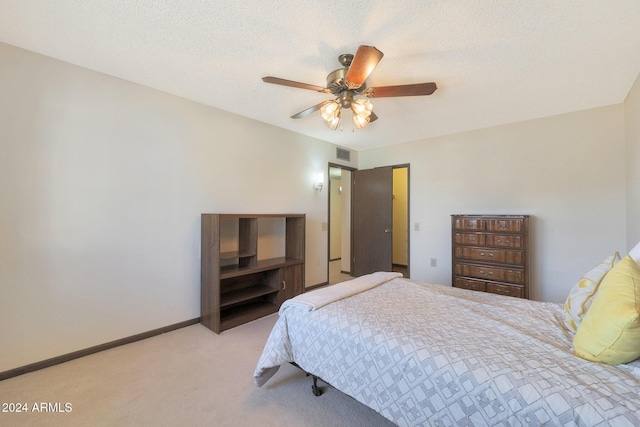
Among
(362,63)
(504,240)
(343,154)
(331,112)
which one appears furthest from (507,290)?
(343,154)

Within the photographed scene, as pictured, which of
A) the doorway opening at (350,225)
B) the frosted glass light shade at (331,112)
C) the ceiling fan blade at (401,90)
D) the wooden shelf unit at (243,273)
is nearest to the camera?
the ceiling fan blade at (401,90)

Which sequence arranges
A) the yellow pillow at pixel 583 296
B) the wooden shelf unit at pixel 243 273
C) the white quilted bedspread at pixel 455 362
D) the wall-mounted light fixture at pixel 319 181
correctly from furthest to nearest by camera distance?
the wall-mounted light fixture at pixel 319 181 < the wooden shelf unit at pixel 243 273 < the yellow pillow at pixel 583 296 < the white quilted bedspread at pixel 455 362

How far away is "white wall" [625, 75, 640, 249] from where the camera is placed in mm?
2314

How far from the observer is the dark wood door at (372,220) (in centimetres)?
446

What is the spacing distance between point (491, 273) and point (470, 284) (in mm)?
278

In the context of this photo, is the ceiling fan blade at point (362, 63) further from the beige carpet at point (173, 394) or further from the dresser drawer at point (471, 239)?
the dresser drawer at point (471, 239)

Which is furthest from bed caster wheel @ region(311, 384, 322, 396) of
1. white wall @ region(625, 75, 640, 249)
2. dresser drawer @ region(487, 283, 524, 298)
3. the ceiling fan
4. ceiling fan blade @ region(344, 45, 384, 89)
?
white wall @ region(625, 75, 640, 249)

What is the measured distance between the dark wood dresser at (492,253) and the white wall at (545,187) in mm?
444

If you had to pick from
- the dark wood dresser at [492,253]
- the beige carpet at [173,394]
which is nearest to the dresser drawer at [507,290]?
the dark wood dresser at [492,253]

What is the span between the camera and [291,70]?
2158 millimetres

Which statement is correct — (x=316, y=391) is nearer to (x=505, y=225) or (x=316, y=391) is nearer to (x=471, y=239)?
(x=471, y=239)

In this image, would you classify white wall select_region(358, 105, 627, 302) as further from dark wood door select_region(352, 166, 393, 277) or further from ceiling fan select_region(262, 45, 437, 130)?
ceiling fan select_region(262, 45, 437, 130)

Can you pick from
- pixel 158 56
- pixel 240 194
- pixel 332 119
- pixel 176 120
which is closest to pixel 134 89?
pixel 176 120

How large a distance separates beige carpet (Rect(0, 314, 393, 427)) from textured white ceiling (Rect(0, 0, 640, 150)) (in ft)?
8.09
